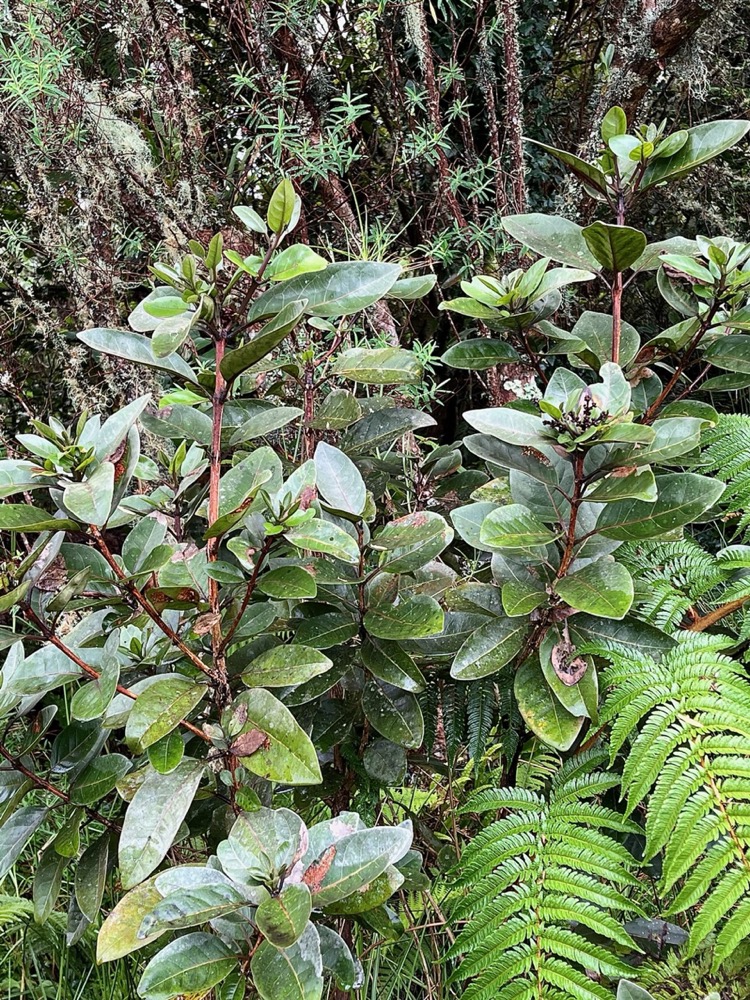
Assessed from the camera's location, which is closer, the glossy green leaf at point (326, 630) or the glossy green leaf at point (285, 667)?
the glossy green leaf at point (285, 667)

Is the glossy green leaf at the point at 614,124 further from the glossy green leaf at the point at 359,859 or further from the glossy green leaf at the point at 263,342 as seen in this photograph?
the glossy green leaf at the point at 359,859

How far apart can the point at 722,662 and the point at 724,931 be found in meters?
0.21

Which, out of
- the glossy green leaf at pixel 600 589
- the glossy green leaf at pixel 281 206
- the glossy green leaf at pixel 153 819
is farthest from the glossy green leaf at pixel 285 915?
the glossy green leaf at pixel 281 206

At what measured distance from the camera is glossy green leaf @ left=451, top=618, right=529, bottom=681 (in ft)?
2.21

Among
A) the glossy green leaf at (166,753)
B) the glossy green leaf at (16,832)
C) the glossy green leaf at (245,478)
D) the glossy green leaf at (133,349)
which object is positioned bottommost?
the glossy green leaf at (16,832)

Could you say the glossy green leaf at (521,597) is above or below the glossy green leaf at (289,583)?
below

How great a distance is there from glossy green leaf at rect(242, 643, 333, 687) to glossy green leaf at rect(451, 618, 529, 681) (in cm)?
14

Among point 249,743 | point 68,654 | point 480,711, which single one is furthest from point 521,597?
point 68,654

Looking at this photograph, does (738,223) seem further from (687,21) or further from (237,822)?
(237,822)

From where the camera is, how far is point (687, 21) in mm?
1543

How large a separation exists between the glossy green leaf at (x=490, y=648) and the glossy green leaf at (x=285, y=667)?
0.46 feet

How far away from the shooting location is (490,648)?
689mm

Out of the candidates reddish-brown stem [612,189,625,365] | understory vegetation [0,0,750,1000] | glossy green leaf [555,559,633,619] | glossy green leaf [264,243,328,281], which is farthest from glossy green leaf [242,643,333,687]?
reddish-brown stem [612,189,625,365]

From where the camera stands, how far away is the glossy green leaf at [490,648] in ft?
2.21
